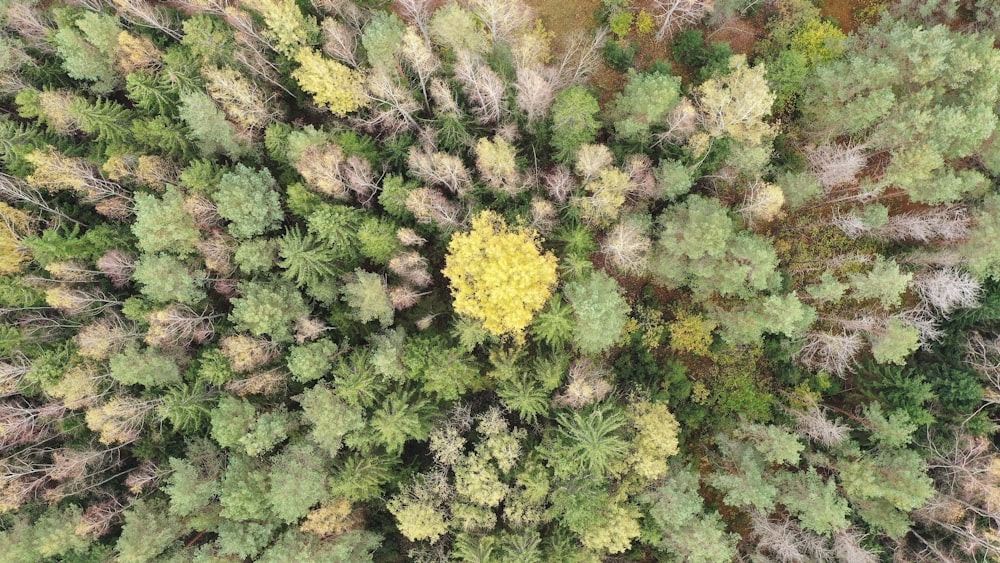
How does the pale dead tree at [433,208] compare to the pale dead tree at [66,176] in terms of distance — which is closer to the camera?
the pale dead tree at [433,208]

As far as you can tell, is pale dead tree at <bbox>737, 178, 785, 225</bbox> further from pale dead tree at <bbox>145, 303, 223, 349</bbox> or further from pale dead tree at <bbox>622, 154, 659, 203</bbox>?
pale dead tree at <bbox>145, 303, 223, 349</bbox>

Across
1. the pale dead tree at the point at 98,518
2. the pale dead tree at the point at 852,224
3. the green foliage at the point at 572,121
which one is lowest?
the pale dead tree at the point at 98,518

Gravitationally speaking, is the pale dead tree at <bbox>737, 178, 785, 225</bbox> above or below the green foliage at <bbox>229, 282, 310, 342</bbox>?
above

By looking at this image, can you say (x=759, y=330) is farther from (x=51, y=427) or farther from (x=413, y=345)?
(x=51, y=427)

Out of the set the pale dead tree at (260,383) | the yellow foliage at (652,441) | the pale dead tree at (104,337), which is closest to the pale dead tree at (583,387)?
the yellow foliage at (652,441)

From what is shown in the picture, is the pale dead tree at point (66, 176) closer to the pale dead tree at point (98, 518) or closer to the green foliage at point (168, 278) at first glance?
the green foliage at point (168, 278)

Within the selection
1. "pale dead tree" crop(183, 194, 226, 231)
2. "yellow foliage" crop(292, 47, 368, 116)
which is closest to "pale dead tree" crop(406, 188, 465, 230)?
"yellow foliage" crop(292, 47, 368, 116)

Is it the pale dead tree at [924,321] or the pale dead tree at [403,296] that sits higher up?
the pale dead tree at [403,296]

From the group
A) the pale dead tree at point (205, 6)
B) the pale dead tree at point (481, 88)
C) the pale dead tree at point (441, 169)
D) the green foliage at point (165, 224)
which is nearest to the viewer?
the green foliage at point (165, 224)
